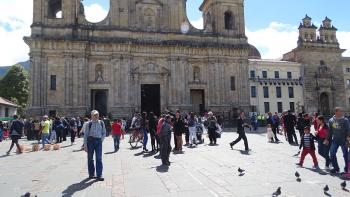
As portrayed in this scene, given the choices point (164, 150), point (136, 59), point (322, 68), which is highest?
point (322, 68)

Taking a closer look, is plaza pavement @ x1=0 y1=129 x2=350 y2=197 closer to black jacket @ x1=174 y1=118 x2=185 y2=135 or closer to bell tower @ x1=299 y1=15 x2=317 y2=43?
black jacket @ x1=174 y1=118 x2=185 y2=135

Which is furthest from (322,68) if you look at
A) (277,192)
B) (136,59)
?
(277,192)

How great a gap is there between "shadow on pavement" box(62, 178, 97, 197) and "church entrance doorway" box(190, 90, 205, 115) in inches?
1164

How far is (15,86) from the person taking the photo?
171 feet

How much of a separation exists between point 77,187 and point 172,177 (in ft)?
8.12

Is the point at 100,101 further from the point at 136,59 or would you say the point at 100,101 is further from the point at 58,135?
the point at 58,135

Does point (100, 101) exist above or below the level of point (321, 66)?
below

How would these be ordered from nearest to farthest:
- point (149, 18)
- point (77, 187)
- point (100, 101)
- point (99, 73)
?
point (77, 187) → point (99, 73) → point (100, 101) → point (149, 18)

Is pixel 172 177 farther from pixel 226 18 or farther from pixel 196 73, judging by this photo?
pixel 226 18

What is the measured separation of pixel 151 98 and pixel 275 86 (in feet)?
72.2


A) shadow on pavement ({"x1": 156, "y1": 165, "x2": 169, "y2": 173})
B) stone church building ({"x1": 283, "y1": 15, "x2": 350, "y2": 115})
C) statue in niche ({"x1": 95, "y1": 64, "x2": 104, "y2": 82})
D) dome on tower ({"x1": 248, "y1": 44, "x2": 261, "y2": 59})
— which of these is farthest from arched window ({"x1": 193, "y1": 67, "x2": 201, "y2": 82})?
shadow on pavement ({"x1": 156, "y1": 165, "x2": 169, "y2": 173})

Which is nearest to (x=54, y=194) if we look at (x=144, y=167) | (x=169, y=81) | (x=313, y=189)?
(x=144, y=167)

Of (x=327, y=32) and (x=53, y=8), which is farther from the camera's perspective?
(x=327, y=32)

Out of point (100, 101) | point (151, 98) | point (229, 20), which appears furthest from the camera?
point (229, 20)
